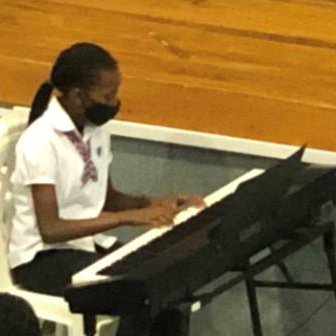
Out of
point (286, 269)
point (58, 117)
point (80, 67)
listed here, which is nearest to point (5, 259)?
point (58, 117)

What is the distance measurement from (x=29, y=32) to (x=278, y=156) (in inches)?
33.2

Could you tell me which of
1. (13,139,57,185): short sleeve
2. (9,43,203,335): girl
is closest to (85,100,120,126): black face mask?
(9,43,203,335): girl

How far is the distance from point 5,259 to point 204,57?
89 cm

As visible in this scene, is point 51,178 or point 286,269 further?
point 286,269

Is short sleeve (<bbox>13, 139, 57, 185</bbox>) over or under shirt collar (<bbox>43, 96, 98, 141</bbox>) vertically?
under

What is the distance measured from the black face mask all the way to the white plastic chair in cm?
18

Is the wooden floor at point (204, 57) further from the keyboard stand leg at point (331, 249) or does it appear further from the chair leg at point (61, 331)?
the chair leg at point (61, 331)

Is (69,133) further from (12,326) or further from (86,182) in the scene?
(12,326)

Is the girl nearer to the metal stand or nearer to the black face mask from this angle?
the black face mask

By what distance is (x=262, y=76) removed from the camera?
11.3 ft

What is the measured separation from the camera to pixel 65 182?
116 inches

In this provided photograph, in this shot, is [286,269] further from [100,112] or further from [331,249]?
[100,112]

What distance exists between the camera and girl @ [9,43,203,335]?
2865 mm

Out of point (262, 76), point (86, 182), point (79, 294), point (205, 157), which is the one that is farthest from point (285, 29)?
point (79, 294)
